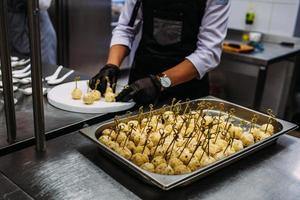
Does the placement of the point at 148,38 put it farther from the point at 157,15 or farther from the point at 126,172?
the point at 126,172

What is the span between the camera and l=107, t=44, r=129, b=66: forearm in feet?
5.45

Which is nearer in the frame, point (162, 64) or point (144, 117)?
point (144, 117)

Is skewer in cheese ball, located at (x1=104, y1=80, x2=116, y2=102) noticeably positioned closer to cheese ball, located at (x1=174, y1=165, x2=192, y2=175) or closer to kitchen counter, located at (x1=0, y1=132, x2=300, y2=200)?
kitchen counter, located at (x1=0, y1=132, x2=300, y2=200)

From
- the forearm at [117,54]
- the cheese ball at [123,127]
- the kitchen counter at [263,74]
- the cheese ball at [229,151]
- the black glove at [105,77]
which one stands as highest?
the forearm at [117,54]

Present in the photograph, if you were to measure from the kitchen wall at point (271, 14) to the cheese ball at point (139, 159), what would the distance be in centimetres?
237

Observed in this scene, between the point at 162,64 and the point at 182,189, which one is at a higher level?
the point at 162,64

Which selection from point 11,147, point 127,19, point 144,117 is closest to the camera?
point 11,147

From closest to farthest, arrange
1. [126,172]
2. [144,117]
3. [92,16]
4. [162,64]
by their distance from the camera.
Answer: [126,172], [144,117], [162,64], [92,16]

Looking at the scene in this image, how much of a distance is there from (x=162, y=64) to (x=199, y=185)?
86 cm

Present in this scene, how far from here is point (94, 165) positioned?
3.12ft

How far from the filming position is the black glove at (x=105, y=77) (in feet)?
4.66

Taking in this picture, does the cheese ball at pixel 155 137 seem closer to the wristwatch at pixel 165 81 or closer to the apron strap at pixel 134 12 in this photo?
the wristwatch at pixel 165 81

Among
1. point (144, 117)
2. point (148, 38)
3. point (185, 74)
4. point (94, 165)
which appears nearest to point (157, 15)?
point (148, 38)

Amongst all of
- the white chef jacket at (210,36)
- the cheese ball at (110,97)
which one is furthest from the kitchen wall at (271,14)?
the cheese ball at (110,97)
